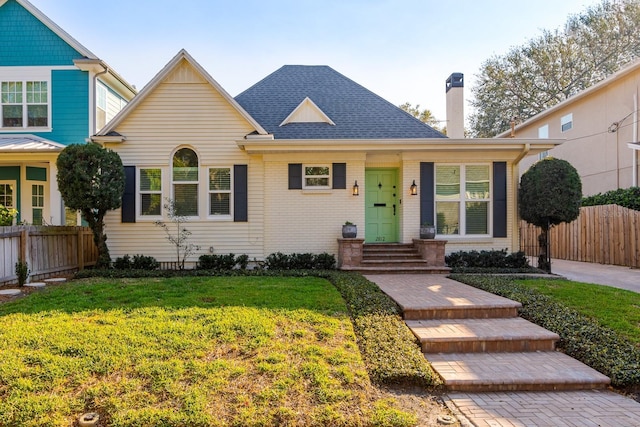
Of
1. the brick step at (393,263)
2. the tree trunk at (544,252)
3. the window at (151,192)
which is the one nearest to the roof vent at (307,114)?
the window at (151,192)

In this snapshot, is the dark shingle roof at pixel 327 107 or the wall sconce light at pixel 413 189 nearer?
the wall sconce light at pixel 413 189

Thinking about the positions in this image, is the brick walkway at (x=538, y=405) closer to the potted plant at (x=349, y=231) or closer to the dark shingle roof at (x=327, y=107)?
the potted plant at (x=349, y=231)

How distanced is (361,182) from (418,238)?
2.24 m

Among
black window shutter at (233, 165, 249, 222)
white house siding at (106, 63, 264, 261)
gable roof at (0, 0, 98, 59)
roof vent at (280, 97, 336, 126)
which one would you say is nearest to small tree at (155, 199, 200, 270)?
white house siding at (106, 63, 264, 261)

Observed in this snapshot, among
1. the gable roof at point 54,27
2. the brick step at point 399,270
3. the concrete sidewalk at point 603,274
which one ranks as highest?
the gable roof at point 54,27

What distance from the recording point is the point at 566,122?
57.8 ft

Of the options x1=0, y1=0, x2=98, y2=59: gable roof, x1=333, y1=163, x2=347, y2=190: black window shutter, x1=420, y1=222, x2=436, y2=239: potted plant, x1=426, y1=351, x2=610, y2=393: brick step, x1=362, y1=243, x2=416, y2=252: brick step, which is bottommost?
x1=426, y1=351, x2=610, y2=393: brick step

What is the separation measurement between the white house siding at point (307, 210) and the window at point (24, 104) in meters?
8.05

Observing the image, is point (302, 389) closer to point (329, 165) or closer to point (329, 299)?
point (329, 299)

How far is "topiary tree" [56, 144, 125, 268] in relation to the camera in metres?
8.71

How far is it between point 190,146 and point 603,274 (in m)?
11.9

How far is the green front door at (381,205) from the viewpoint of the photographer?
11.1 meters

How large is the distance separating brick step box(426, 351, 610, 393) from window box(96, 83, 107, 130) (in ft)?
42.0

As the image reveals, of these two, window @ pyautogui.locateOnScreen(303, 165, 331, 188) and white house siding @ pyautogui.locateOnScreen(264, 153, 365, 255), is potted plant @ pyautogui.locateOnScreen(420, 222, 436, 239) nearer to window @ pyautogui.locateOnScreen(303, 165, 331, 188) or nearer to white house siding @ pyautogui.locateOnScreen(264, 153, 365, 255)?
white house siding @ pyautogui.locateOnScreen(264, 153, 365, 255)
